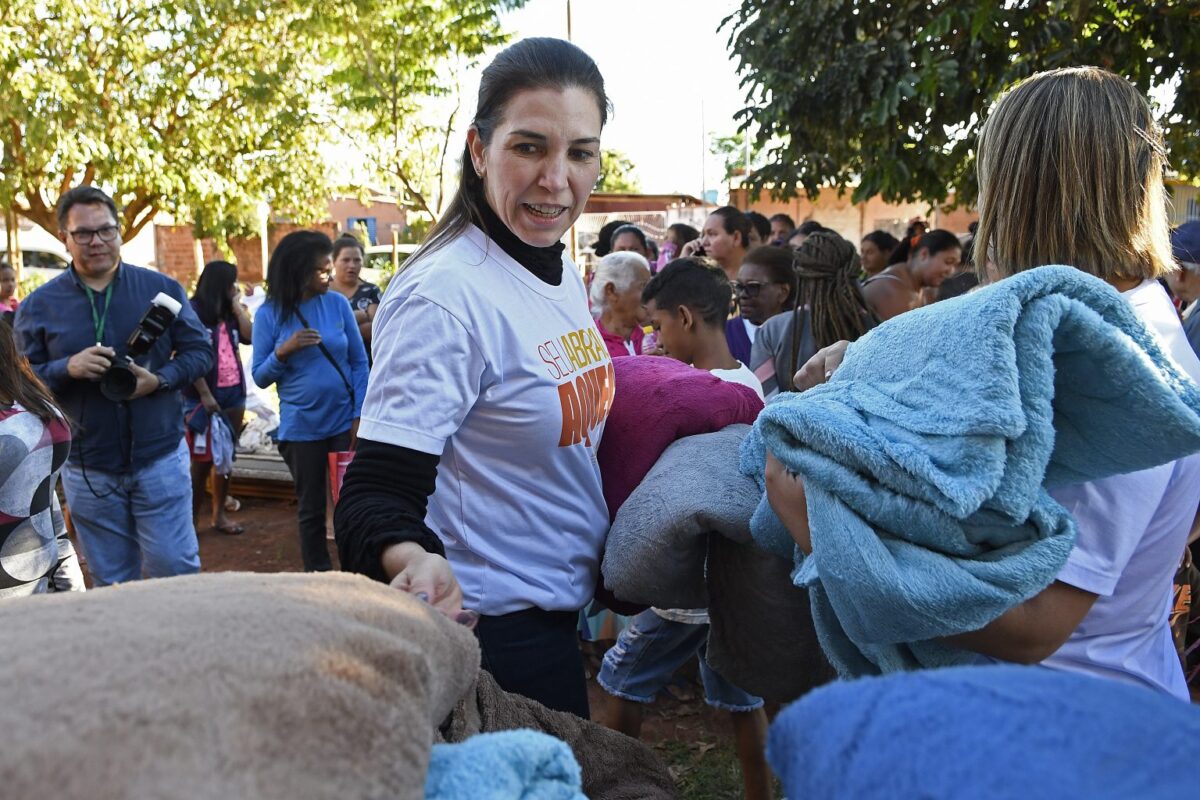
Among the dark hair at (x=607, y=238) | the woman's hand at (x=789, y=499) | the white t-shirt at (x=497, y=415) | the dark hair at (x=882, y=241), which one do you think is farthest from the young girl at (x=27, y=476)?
the dark hair at (x=882, y=241)

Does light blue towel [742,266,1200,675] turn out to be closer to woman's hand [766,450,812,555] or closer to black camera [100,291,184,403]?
woman's hand [766,450,812,555]

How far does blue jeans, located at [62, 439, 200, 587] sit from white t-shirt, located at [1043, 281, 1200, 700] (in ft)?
11.9

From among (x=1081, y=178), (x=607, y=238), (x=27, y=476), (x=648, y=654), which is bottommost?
(x=648, y=654)

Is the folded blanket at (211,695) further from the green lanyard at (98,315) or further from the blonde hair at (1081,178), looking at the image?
the green lanyard at (98,315)

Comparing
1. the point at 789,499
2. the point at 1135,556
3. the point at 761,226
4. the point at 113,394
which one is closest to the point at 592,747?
the point at 789,499

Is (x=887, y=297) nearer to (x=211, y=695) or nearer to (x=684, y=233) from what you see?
(x=684, y=233)

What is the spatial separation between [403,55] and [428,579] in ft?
46.8

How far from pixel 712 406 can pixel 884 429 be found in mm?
Result: 780

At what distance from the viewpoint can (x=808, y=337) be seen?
442 centimetres

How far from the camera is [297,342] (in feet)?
17.7

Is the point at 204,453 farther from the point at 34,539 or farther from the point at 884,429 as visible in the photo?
the point at 884,429

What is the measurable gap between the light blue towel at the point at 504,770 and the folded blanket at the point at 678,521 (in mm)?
753

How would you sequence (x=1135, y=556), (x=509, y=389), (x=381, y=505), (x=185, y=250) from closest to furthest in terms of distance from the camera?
(x=1135, y=556) < (x=381, y=505) < (x=509, y=389) < (x=185, y=250)

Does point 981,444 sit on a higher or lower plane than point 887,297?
higher
